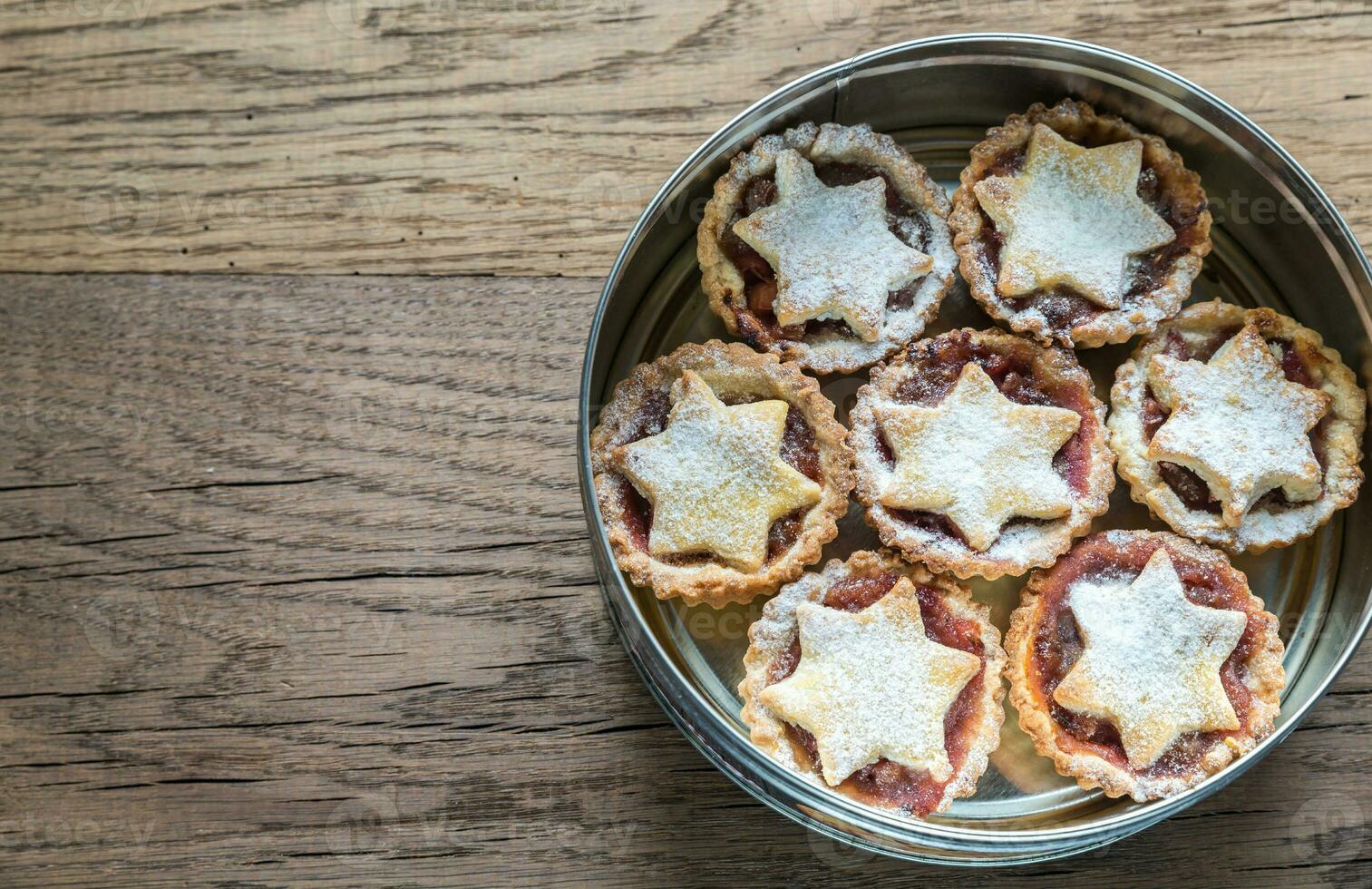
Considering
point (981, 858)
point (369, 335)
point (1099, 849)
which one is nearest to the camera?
point (981, 858)

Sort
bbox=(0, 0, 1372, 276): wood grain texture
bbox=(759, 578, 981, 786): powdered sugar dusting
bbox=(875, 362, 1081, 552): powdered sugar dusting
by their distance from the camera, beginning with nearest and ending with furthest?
bbox=(759, 578, 981, 786): powdered sugar dusting < bbox=(875, 362, 1081, 552): powdered sugar dusting < bbox=(0, 0, 1372, 276): wood grain texture

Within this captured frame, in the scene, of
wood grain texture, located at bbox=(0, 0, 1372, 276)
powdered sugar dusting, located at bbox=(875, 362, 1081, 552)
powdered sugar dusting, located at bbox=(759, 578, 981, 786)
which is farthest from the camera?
wood grain texture, located at bbox=(0, 0, 1372, 276)

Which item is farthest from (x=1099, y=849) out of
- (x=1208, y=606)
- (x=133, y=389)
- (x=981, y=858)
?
(x=133, y=389)

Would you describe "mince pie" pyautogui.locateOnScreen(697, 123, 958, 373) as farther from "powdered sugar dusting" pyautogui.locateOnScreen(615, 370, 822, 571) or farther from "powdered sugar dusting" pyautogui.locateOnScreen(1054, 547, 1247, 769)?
"powdered sugar dusting" pyautogui.locateOnScreen(1054, 547, 1247, 769)

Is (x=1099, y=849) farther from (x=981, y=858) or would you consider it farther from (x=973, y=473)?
(x=973, y=473)

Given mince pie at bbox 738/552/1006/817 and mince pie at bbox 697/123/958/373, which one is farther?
mince pie at bbox 697/123/958/373

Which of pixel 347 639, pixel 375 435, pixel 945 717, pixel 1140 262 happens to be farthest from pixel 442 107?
pixel 945 717

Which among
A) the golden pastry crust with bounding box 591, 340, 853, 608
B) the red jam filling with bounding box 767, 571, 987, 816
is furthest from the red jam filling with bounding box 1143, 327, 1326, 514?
Result: the golden pastry crust with bounding box 591, 340, 853, 608
